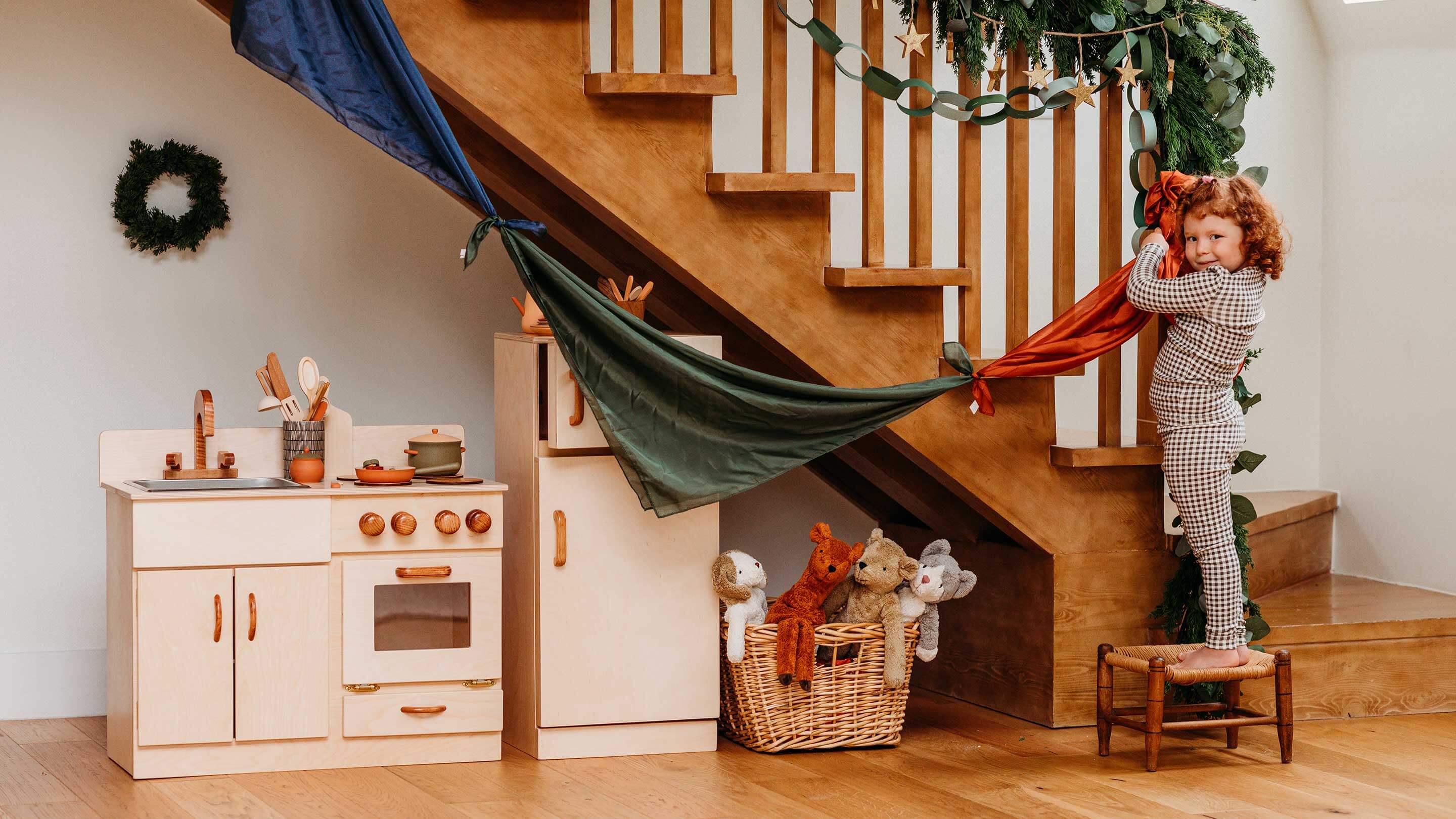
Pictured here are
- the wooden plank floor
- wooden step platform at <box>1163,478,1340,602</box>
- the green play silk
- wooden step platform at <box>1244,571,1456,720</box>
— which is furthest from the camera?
wooden step platform at <box>1163,478,1340,602</box>

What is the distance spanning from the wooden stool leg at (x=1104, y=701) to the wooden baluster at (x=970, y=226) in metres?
0.71

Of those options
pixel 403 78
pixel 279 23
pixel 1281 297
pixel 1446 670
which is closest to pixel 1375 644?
pixel 1446 670

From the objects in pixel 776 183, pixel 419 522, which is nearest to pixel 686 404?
pixel 776 183

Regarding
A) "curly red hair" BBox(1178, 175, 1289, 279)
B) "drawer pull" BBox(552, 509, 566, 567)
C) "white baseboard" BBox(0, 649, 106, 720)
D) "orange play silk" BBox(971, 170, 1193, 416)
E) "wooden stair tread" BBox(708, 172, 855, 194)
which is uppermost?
"wooden stair tread" BBox(708, 172, 855, 194)

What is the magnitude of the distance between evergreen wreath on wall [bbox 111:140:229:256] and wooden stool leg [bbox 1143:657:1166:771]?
8.08 feet

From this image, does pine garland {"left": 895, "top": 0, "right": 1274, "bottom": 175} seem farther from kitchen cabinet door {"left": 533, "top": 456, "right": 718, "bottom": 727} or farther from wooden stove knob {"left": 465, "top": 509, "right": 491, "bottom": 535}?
wooden stove knob {"left": 465, "top": 509, "right": 491, "bottom": 535}

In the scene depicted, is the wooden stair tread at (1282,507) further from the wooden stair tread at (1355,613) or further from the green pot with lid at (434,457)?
the green pot with lid at (434,457)

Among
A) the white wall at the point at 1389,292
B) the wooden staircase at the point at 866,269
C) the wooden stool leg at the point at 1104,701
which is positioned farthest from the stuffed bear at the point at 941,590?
the white wall at the point at 1389,292

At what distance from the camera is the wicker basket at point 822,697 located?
3238mm

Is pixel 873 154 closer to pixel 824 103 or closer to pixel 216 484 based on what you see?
pixel 824 103

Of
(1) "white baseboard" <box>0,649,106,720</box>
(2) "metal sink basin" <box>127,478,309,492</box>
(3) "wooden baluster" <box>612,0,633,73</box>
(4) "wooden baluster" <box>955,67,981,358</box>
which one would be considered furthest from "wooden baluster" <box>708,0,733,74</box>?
(1) "white baseboard" <box>0,649,106,720</box>

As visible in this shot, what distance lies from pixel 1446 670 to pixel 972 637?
44.3 inches

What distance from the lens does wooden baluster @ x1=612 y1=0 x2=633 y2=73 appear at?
2986mm

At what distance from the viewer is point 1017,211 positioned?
330cm
